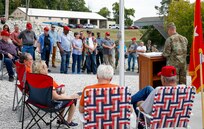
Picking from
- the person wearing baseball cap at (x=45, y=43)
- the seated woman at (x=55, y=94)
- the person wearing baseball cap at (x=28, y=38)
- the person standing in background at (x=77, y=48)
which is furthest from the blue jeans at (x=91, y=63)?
the seated woman at (x=55, y=94)

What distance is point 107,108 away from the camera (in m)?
4.40

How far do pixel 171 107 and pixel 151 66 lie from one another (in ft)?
9.60

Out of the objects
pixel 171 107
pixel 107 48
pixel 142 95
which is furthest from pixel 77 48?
pixel 171 107

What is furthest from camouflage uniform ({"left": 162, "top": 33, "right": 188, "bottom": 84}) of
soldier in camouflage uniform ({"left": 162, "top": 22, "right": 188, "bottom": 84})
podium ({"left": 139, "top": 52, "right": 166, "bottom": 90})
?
podium ({"left": 139, "top": 52, "right": 166, "bottom": 90})

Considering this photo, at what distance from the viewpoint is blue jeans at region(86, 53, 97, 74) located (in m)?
14.4

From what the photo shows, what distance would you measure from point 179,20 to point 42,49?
19267 millimetres

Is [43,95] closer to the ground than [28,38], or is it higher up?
closer to the ground

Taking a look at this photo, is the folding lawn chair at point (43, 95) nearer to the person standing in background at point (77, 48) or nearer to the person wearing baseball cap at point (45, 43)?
the person wearing baseball cap at point (45, 43)

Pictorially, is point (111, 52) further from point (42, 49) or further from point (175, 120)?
point (175, 120)

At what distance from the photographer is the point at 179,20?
3028 centimetres

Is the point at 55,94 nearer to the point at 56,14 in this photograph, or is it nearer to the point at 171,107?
the point at 171,107

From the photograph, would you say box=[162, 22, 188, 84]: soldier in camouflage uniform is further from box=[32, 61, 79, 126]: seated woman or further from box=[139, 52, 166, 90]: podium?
box=[32, 61, 79, 126]: seated woman

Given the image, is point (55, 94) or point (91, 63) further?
point (91, 63)

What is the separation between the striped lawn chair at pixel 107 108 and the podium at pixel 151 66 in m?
3.13
